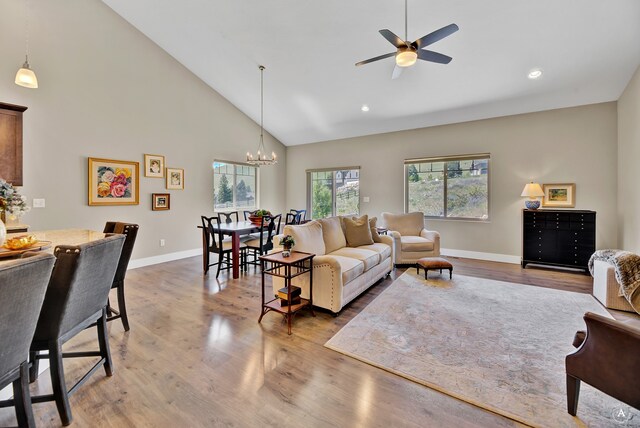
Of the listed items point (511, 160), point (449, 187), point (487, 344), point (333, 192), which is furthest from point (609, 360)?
point (333, 192)

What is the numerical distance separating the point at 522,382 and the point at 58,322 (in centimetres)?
293

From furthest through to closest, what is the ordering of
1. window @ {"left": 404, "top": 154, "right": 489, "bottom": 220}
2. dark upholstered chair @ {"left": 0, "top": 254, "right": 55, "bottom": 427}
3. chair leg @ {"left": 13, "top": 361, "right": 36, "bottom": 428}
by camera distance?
1. window @ {"left": 404, "top": 154, "right": 489, "bottom": 220}
2. chair leg @ {"left": 13, "top": 361, "right": 36, "bottom": 428}
3. dark upholstered chair @ {"left": 0, "top": 254, "right": 55, "bottom": 427}

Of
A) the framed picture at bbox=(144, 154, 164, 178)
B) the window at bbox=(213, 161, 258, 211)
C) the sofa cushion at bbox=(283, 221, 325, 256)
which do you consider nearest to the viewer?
the sofa cushion at bbox=(283, 221, 325, 256)

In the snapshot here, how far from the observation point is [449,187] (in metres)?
6.09

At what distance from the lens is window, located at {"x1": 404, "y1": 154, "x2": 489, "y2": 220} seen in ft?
18.9

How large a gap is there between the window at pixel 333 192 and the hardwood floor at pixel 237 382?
14.8 feet

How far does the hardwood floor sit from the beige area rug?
5.5 inches

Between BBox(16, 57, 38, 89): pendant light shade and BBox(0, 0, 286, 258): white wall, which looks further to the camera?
BBox(0, 0, 286, 258): white wall

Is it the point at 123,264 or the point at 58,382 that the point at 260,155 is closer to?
the point at 123,264

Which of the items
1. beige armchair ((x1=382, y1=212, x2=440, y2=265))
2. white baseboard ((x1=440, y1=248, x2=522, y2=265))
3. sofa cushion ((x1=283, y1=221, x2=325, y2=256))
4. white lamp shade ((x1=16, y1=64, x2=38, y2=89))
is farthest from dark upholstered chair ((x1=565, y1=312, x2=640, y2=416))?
white lamp shade ((x1=16, y1=64, x2=38, y2=89))

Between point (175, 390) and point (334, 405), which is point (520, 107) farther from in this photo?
point (175, 390)

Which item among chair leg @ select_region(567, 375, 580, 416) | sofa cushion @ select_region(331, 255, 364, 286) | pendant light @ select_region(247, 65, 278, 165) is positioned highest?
pendant light @ select_region(247, 65, 278, 165)

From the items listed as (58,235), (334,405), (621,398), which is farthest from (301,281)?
(621,398)

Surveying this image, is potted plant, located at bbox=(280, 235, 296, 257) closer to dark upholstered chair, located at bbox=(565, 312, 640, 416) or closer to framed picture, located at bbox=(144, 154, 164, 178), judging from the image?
dark upholstered chair, located at bbox=(565, 312, 640, 416)
